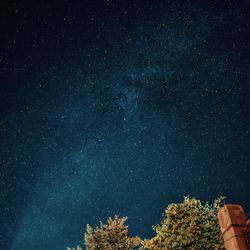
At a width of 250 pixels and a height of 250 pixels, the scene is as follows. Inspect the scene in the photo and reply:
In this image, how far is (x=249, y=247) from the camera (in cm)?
579

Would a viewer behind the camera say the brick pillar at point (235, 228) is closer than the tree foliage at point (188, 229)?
Yes

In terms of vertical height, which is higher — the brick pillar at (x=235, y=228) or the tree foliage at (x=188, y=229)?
the tree foliage at (x=188, y=229)

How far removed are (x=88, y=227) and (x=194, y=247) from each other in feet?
44.3

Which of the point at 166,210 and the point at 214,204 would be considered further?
the point at 214,204

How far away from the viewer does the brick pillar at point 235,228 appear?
229 inches

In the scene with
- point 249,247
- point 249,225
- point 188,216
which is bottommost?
point 249,247

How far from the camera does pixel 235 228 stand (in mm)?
5957

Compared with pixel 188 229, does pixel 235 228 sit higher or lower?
lower

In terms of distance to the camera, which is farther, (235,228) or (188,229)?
(188,229)

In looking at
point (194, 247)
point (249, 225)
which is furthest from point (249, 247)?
point (194, 247)

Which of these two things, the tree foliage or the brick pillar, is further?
the tree foliage

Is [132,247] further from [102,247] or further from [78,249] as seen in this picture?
[78,249]

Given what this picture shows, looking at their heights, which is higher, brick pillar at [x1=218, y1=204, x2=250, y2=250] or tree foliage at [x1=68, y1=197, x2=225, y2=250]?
tree foliage at [x1=68, y1=197, x2=225, y2=250]

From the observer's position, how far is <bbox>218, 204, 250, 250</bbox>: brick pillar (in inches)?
229
